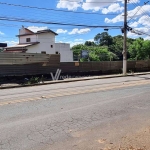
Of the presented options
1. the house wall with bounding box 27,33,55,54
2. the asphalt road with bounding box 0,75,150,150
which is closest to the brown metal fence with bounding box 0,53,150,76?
the asphalt road with bounding box 0,75,150,150

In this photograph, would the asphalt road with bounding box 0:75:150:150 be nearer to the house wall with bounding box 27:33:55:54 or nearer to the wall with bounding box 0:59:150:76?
the wall with bounding box 0:59:150:76

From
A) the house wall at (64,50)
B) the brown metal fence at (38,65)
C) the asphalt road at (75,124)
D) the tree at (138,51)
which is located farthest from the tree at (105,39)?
the asphalt road at (75,124)

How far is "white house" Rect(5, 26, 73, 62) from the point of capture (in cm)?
4284

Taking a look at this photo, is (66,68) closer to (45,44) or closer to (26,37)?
(45,44)

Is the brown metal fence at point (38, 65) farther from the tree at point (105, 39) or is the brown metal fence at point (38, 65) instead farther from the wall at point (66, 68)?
the tree at point (105, 39)

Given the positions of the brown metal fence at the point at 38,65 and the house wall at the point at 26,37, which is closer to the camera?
the brown metal fence at the point at 38,65

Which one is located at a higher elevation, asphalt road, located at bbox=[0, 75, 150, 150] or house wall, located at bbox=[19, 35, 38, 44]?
house wall, located at bbox=[19, 35, 38, 44]

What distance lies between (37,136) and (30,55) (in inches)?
586

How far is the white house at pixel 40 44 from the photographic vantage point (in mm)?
42844

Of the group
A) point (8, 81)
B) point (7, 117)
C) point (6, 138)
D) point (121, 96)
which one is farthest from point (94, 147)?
point (8, 81)

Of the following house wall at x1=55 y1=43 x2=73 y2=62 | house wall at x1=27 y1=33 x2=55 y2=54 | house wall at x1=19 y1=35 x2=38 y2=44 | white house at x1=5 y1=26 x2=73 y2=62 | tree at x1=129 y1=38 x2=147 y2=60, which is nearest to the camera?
white house at x1=5 y1=26 x2=73 y2=62

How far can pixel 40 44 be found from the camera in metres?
43.9

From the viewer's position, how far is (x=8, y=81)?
18109 mm

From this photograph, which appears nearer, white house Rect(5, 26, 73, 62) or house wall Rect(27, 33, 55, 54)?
white house Rect(5, 26, 73, 62)
